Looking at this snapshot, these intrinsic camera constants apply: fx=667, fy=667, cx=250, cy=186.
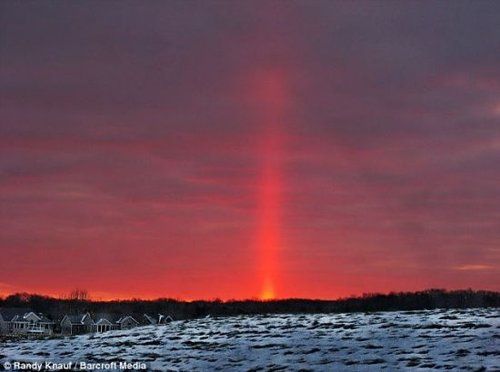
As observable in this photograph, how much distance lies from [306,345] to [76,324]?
149 meters

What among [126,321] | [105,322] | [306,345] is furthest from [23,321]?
[306,345]

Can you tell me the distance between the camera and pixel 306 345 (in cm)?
3572

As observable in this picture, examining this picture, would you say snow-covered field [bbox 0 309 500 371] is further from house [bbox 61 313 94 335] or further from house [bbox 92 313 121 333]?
house [bbox 92 313 121 333]

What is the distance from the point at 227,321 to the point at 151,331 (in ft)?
19.0

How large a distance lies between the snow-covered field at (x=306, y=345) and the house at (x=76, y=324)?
130 metres

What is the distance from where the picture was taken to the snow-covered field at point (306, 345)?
2997 cm

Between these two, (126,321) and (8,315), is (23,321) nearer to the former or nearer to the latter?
(8,315)

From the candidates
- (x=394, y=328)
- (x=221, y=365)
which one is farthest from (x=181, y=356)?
(x=394, y=328)

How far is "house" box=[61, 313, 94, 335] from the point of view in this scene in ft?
566

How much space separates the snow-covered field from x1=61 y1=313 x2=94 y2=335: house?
426 feet

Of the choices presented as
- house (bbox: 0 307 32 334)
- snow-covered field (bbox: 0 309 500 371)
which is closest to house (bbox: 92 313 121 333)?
house (bbox: 0 307 32 334)

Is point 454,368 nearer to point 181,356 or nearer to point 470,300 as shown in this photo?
point 181,356

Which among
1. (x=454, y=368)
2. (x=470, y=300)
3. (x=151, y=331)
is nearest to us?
→ (x=454, y=368)

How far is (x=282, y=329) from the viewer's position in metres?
42.2
